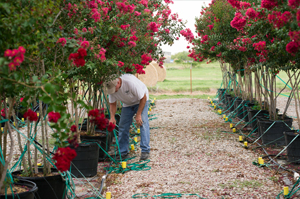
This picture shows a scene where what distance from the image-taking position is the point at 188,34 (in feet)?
29.5

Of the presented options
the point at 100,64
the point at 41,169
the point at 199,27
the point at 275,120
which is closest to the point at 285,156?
the point at 275,120

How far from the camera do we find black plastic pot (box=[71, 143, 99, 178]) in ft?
13.0

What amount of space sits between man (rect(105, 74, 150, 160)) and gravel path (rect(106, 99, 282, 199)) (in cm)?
42

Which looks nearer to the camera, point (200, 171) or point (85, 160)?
point (85, 160)

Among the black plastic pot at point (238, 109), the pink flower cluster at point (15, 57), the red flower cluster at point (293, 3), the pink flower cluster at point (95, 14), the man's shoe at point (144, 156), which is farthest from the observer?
the black plastic pot at point (238, 109)

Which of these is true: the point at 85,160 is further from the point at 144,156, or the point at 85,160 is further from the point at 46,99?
the point at 46,99

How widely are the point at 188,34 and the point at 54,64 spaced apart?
6.83 meters

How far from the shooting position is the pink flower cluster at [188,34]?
8.74 metres

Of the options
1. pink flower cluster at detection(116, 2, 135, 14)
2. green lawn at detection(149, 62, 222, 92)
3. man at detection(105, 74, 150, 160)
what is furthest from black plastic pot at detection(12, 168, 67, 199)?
green lawn at detection(149, 62, 222, 92)

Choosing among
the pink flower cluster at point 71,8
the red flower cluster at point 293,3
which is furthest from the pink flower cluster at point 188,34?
the red flower cluster at point 293,3

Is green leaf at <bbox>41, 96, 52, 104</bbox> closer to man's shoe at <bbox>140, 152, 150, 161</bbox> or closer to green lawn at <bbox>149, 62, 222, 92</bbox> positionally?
man's shoe at <bbox>140, 152, 150, 161</bbox>

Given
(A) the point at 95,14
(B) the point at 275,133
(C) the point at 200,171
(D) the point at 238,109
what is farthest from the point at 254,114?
(A) the point at 95,14

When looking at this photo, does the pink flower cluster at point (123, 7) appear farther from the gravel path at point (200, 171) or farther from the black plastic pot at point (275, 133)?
the black plastic pot at point (275, 133)

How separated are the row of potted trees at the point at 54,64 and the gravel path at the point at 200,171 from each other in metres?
0.80
